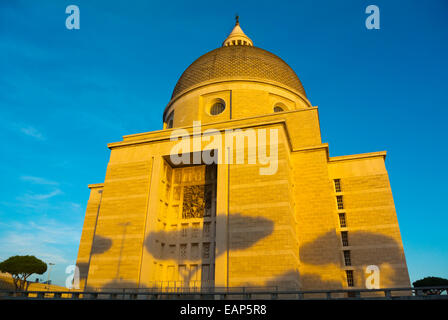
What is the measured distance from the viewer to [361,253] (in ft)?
76.5

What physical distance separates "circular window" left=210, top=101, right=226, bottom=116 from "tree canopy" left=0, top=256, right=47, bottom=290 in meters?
34.9

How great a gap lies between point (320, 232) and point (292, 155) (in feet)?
20.6

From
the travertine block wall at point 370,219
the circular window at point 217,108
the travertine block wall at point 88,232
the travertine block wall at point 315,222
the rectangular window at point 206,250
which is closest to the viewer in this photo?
the travertine block wall at point 315,222

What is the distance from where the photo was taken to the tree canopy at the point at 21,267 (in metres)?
44.4

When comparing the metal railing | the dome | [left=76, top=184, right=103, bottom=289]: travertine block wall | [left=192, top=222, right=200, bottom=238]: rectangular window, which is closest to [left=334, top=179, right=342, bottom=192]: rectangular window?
the metal railing

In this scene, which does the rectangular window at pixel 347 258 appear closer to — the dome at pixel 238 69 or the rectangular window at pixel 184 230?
the rectangular window at pixel 184 230

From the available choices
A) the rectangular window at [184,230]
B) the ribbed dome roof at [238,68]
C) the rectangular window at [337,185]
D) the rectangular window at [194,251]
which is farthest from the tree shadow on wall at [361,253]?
the ribbed dome roof at [238,68]

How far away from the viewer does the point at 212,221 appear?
23609 millimetres

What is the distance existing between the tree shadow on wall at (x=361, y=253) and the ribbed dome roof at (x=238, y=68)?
55.6 feet

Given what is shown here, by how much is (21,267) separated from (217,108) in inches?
1414

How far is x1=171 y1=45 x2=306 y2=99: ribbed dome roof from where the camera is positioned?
32.8 m

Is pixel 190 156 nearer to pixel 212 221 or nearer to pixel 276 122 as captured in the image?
pixel 212 221

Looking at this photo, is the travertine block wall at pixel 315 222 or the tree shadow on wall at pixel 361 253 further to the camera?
the tree shadow on wall at pixel 361 253
